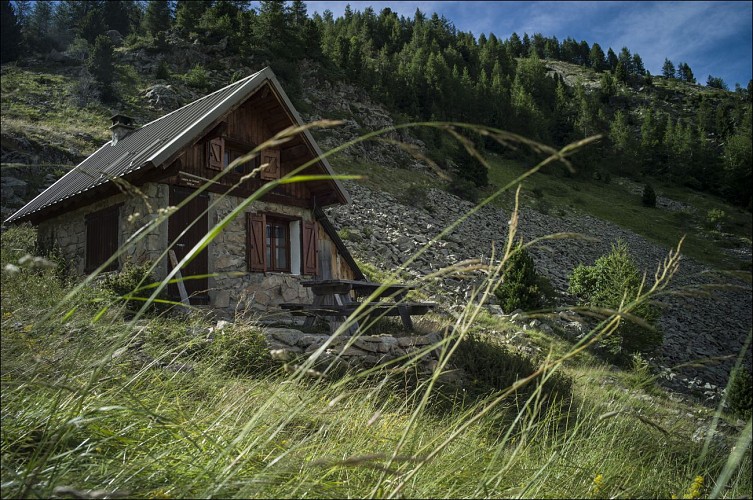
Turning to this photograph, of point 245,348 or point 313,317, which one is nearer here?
point 245,348

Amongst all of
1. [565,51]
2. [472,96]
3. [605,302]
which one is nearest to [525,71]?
[472,96]

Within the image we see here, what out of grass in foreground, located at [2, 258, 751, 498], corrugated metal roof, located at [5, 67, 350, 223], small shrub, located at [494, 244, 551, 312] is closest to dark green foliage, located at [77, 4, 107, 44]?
corrugated metal roof, located at [5, 67, 350, 223]

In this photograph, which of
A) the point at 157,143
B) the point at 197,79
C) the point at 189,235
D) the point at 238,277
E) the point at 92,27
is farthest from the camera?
the point at 92,27

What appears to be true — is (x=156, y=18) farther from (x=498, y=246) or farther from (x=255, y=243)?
(x=255, y=243)

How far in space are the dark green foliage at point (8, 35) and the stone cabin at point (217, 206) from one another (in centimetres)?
3504

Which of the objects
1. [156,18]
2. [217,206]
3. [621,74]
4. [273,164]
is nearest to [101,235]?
[217,206]

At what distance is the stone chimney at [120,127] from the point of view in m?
14.1

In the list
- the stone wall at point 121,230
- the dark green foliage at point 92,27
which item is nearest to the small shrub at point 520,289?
the stone wall at point 121,230

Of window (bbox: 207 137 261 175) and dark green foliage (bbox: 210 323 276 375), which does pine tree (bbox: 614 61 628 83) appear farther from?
dark green foliage (bbox: 210 323 276 375)

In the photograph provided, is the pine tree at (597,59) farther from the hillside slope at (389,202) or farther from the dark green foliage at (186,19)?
the dark green foliage at (186,19)

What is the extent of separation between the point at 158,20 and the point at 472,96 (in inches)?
1240

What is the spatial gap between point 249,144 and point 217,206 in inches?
72.6

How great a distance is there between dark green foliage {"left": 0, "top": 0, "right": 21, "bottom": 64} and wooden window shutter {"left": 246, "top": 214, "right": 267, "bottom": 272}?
4010 centimetres

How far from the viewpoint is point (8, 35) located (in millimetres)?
38688
